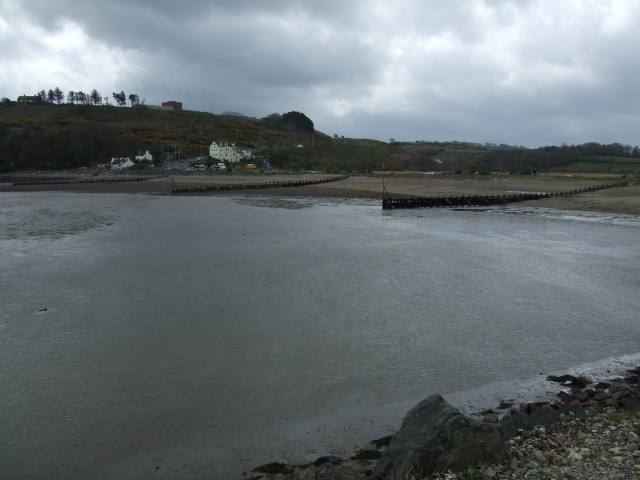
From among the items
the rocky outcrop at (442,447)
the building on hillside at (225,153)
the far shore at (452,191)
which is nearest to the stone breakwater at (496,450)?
the rocky outcrop at (442,447)

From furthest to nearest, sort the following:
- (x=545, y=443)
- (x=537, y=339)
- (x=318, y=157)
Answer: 1. (x=318, y=157)
2. (x=537, y=339)
3. (x=545, y=443)

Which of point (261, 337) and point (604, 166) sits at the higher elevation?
point (604, 166)

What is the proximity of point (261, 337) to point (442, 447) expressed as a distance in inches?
269

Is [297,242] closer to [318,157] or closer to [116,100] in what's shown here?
[318,157]

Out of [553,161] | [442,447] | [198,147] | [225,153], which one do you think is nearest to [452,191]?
[442,447]

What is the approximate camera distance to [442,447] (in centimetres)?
647

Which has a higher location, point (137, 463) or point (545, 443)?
point (545, 443)

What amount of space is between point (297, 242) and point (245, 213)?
50.9 ft

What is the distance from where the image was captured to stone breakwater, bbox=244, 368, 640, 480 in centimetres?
623

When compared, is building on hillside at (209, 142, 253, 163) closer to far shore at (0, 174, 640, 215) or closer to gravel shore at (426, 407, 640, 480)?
far shore at (0, 174, 640, 215)

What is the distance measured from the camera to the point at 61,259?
21875mm

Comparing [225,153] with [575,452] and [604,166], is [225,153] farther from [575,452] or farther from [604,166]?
[575,452]

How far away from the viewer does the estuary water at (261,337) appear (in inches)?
320

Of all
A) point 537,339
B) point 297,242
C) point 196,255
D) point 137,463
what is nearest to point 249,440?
point 137,463
